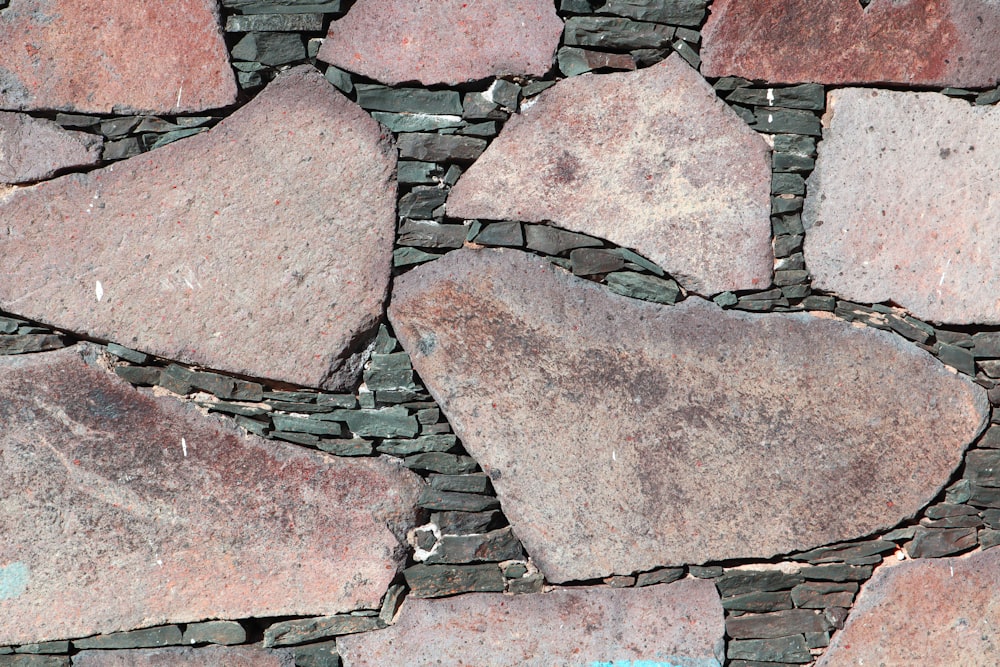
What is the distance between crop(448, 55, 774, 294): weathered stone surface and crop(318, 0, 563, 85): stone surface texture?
0.34ft

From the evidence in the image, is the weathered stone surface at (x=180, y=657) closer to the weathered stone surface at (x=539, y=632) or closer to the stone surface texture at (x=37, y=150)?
the weathered stone surface at (x=539, y=632)

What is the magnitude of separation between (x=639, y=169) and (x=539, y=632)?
96 cm

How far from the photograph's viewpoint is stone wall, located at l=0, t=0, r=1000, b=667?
144 cm

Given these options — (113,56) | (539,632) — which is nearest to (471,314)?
(539,632)

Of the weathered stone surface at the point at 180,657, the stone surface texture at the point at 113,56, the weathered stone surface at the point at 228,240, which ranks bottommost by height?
the weathered stone surface at the point at 180,657

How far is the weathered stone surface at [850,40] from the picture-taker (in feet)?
4.75

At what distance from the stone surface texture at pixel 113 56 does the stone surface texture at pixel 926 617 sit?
165 cm

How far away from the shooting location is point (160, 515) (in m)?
1.46

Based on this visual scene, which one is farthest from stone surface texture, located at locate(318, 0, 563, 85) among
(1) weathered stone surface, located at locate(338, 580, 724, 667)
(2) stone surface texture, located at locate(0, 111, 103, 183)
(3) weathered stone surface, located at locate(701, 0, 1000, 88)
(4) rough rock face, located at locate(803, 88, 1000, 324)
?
(1) weathered stone surface, located at locate(338, 580, 724, 667)

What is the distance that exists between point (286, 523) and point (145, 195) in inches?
27.9

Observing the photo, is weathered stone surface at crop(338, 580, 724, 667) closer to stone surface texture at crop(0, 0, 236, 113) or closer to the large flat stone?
the large flat stone

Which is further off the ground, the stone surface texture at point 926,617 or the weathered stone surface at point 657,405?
the weathered stone surface at point 657,405

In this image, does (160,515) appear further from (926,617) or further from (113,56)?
(926,617)

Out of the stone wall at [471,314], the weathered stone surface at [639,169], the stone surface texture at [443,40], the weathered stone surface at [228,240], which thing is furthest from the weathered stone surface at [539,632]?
the stone surface texture at [443,40]
